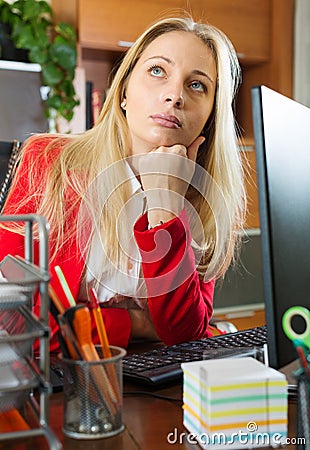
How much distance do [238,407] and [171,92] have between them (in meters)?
0.71

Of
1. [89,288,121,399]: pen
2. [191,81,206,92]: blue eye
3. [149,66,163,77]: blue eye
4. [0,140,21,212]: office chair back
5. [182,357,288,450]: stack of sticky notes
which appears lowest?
[182,357,288,450]: stack of sticky notes

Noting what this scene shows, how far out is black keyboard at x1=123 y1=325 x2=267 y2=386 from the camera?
0.89 m

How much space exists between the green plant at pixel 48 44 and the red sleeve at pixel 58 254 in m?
1.58

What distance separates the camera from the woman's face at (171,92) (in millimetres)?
1232

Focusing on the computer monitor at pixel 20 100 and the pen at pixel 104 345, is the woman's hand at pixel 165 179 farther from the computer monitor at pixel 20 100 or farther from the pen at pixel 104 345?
the computer monitor at pixel 20 100

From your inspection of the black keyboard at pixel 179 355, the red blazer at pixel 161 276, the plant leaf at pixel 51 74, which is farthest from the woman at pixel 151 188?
the plant leaf at pixel 51 74

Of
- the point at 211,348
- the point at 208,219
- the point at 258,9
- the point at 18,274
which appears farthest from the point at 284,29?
the point at 18,274

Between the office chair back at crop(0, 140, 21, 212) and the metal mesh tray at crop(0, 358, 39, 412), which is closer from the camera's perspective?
the metal mesh tray at crop(0, 358, 39, 412)

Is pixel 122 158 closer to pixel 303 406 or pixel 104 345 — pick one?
pixel 104 345

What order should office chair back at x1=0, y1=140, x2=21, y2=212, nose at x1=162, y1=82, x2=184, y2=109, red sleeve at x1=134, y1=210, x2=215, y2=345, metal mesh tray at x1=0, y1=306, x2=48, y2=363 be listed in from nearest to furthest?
metal mesh tray at x1=0, y1=306, x2=48, y2=363 → red sleeve at x1=134, y1=210, x2=215, y2=345 → nose at x1=162, y1=82, x2=184, y2=109 → office chair back at x1=0, y1=140, x2=21, y2=212

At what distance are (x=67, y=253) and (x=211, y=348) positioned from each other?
34 cm

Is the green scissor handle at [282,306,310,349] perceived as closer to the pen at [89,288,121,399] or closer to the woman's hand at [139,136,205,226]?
the pen at [89,288,121,399]

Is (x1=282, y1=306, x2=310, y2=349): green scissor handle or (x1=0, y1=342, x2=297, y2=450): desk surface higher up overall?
(x1=282, y1=306, x2=310, y2=349): green scissor handle

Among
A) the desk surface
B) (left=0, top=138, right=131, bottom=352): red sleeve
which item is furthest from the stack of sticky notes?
(left=0, top=138, right=131, bottom=352): red sleeve
